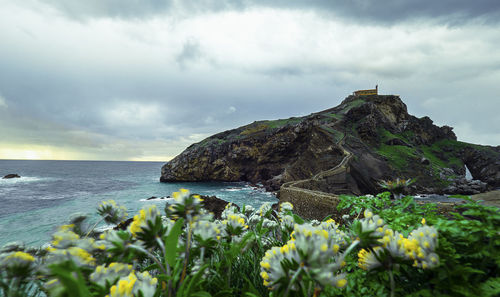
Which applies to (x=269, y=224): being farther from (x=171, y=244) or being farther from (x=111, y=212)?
(x=111, y=212)

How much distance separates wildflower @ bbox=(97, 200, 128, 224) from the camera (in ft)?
4.26

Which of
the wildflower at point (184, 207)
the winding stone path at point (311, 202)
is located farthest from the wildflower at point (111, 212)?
the winding stone path at point (311, 202)

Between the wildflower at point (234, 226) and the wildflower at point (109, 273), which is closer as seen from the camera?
the wildflower at point (109, 273)

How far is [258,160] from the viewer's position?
50.8 metres

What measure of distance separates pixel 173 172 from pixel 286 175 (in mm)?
30133

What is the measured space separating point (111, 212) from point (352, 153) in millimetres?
33098

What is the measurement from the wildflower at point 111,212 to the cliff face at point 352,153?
1037 inches

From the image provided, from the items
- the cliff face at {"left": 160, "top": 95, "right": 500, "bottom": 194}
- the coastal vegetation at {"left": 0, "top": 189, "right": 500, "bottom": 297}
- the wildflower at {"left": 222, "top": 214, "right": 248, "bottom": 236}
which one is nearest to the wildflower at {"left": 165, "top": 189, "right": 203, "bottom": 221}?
the coastal vegetation at {"left": 0, "top": 189, "right": 500, "bottom": 297}

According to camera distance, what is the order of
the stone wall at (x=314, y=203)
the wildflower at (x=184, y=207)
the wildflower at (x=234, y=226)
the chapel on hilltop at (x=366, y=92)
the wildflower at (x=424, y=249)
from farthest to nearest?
the chapel on hilltop at (x=366, y=92) → the stone wall at (x=314, y=203) → the wildflower at (x=234, y=226) → the wildflower at (x=184, y=207) → the wildflower at (x=424, y=249)

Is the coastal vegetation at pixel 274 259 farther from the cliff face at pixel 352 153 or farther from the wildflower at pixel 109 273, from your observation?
the cliff face at pixel 352 153

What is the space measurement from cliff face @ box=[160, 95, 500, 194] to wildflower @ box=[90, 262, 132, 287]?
26.6 metres

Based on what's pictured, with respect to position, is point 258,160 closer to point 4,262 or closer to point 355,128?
point 355,128

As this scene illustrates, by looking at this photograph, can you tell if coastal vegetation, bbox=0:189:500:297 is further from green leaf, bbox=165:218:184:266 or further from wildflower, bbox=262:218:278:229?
wildflower, bbox=262:218:278:229

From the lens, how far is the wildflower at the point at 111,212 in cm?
130
